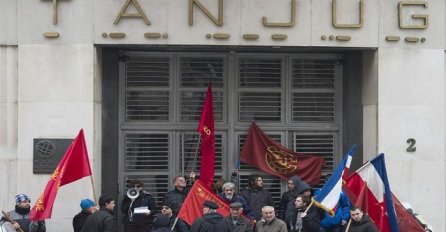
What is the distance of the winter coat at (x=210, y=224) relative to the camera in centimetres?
1505

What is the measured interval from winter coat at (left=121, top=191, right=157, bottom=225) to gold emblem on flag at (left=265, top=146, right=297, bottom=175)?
8.32ft

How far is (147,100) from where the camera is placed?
1950 cm

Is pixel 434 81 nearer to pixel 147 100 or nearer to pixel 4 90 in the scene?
pixel 147 100

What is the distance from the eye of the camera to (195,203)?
Result: 55.0 feet

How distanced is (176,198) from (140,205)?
74 centimetres

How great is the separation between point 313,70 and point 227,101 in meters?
1.77

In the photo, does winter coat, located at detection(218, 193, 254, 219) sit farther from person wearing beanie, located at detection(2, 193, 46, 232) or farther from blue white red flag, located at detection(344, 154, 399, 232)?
person wearing beanie, located at detection(2, 193, 46, 232)

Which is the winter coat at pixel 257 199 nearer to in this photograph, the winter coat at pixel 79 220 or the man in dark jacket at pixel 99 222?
the winter coat at pixel 79 220

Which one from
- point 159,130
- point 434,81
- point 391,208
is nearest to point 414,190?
point 434,81

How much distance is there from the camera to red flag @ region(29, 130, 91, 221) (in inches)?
621

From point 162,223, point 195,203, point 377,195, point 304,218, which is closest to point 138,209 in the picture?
point 195,203

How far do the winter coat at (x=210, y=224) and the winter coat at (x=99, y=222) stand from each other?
1.25 meters

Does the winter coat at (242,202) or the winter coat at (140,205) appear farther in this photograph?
the winter coat at (140,205)

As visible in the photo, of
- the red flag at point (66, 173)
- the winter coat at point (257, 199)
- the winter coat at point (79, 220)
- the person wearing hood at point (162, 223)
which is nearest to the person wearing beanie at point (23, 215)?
the red flag at point (66, 173)
